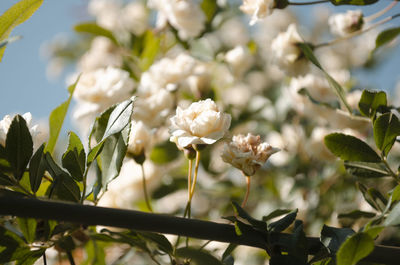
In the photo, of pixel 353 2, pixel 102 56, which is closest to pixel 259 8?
pixel 353 2

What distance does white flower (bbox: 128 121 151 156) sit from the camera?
23.8 inches

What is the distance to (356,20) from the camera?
2.46ft

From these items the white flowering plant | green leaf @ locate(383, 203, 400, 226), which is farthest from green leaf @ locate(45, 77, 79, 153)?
green leaf @ locate(383, 203, 400, 226)

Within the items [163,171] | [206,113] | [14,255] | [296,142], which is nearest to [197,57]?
[163,171]

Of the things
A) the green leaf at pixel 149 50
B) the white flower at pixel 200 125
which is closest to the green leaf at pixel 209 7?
the green leaf at pixel 149 50

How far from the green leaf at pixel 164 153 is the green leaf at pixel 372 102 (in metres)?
0.42

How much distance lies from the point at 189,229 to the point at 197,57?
664 mm

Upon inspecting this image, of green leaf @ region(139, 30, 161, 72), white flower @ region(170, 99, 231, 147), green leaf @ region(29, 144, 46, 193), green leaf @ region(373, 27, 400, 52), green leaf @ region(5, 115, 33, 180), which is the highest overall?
green leaf @ region(5, 115, 33, 180)

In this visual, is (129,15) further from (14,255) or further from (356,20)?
(14,255)

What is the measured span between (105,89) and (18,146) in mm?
356

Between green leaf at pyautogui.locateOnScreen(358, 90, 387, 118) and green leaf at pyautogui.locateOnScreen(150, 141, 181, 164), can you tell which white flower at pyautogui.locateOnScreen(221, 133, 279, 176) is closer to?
green leaf at pyautogui.locateOnScreen(358, 90, 387, 118)

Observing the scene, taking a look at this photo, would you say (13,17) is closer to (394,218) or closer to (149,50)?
(394,218)

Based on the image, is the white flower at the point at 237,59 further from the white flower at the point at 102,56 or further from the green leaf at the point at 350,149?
the green leaf at the point at 350,149

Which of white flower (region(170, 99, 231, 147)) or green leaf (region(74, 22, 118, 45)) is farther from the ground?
white flower (region(170, 99, 231, 147))
